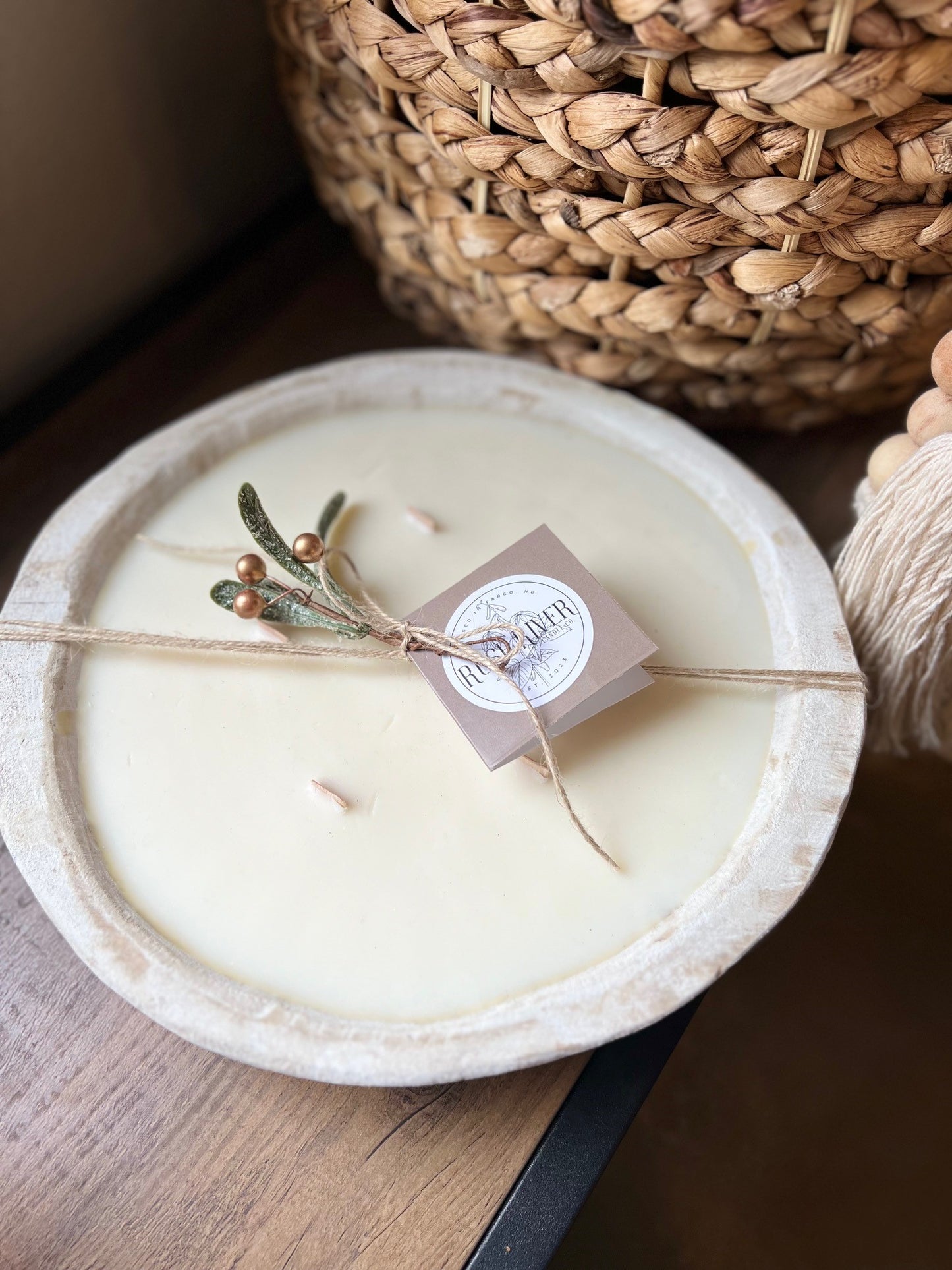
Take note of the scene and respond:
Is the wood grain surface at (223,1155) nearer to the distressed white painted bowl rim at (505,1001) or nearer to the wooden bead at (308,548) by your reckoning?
the distressed white painted bowl rim at (505,1001)

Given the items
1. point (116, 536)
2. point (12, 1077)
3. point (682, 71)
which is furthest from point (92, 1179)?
point (682, 71)

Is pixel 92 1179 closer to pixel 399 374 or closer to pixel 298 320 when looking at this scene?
pixel 399 374

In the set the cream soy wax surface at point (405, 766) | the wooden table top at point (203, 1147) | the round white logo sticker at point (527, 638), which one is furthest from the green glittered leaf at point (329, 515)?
the wooden table top at point (203, 1147)

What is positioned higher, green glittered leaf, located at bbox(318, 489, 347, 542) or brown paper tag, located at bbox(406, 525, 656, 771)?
green glittered leaf, located at bbox(318, 489, 347, 542)

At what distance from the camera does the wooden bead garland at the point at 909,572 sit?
1.62ft

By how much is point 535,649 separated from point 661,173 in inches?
9.7

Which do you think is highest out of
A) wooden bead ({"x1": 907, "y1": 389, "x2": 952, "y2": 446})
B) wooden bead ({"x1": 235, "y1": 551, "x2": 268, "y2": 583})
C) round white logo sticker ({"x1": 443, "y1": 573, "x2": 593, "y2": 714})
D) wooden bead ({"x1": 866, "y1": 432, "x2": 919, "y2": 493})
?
wooden bead ({"x1": 235, "y1": 551, "x2": 268, "y2": 583})

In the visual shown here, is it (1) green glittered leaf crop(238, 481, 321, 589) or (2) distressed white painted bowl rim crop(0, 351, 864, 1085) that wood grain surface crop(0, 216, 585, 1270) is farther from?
(1) green glittered leaf crop(238, 481, 321, 589)

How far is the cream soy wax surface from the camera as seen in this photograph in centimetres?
46

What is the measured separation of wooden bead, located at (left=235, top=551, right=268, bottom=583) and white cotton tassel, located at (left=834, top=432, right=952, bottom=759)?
33cm

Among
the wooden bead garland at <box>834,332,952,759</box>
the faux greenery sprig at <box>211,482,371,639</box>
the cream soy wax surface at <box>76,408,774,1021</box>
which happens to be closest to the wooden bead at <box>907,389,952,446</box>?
the wooden bead garland at <box>834,332,952,759</box>

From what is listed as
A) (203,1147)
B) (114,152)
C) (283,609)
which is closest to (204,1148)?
(203,1147)

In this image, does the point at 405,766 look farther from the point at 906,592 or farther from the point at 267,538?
the point at 906,592

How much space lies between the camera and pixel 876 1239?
0.68 m
